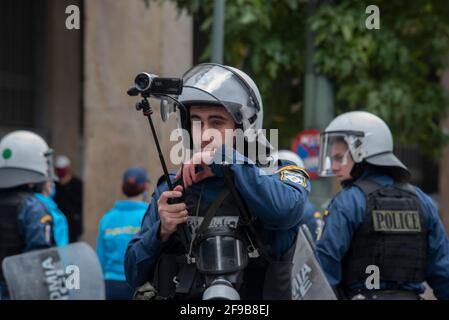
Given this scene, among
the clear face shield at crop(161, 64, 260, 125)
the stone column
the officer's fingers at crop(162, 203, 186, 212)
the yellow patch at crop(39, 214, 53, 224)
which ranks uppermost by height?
the clear face shield at crop(161, 64, 260, 125)

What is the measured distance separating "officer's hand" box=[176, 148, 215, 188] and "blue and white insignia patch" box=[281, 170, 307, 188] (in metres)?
0.30

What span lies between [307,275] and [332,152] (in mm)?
1846

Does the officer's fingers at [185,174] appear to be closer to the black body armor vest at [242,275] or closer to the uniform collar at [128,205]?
the black body armor vest at [242,275]

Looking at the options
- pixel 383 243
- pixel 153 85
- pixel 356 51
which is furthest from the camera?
pixel 356 51

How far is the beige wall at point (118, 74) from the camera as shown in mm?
10891

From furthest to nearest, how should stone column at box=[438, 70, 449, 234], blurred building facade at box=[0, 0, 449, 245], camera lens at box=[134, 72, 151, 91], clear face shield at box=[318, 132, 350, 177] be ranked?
stone column at box=[438, 70, 449, 234] < blurred building facade at box=[0, 0, 449, 245] < clear face shield at box=[318, 132, 350, 177] < camera lens at box=[134, 72, 151, 91]

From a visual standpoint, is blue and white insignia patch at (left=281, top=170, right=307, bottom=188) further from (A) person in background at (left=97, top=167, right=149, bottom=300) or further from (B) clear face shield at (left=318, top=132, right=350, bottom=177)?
(A) person in background at (left=97, top=167, right=149, bottom=300)

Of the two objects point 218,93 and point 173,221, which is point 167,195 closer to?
point 173,221

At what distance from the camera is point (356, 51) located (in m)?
7.89

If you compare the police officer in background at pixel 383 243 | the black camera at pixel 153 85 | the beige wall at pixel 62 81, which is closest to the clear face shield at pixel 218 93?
the black camera at pixel 153 85

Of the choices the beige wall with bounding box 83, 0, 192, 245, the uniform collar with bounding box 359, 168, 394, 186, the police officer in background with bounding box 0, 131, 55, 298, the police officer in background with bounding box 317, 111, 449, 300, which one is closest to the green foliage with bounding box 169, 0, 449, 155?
the beige wall with bounding box 83, 0, 192, 245

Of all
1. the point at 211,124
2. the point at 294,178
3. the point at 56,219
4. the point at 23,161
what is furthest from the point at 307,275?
the point at 23,161

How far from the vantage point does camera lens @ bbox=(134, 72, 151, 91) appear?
116 inches

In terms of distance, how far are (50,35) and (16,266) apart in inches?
359
